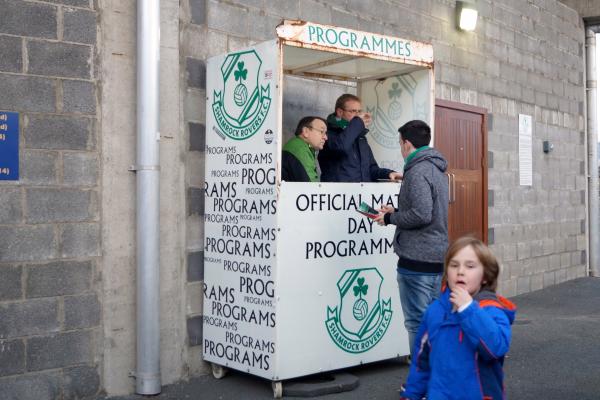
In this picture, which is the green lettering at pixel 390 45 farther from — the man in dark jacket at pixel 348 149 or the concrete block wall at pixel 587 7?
the concrete block wall at pixel 587 7

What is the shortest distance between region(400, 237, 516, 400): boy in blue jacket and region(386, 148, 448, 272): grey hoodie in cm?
183

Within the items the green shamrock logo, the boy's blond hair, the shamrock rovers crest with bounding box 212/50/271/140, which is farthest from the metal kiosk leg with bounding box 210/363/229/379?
the boy's blond hair

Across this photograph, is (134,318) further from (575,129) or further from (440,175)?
(575,129)

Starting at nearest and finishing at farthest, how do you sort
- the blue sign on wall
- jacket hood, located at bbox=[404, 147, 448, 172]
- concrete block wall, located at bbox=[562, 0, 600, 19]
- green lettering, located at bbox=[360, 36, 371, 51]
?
the blue sign on wall
jacket hood, located at bbox=[404, 147, 448, 172]
green lettering, located at bbox=[360, 36, 371, 51]
concrete block wall, located at bbox=[562, 0, 600, 19]

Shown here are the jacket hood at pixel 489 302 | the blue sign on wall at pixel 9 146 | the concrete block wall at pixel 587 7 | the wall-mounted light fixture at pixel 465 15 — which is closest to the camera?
the jacket hood at pixel 489 302

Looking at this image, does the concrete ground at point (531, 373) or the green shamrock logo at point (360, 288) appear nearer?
the concrete ground at point (531, 373)

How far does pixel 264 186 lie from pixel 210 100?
92 cm

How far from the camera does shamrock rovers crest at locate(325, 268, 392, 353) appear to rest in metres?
5.46

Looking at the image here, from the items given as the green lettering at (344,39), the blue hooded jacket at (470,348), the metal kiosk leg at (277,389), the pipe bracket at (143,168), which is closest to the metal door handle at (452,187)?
the green lettering at (344,39)

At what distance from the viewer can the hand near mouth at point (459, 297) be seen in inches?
111

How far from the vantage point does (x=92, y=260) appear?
5066mm

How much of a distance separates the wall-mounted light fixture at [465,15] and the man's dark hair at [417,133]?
418 cm

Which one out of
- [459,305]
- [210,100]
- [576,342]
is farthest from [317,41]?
[576,342]

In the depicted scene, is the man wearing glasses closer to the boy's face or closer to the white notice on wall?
the boy's face
